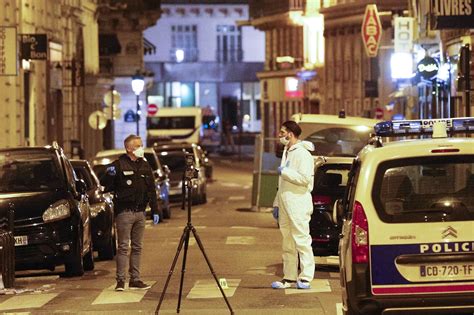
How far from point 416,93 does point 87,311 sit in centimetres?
3727

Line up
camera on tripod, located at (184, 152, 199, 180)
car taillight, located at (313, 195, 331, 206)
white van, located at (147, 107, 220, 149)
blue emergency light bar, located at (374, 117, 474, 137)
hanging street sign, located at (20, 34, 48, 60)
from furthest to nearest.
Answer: white van, located at (147, 107, 220, 149), hanging street sign, located at (20, 34, 48, 60), car taillight, located at (313, 195, 331, 206), camera on tripod, located at (184, 152, 199, 180), blue emergency light bar, located at (374, 117, 474, 137)

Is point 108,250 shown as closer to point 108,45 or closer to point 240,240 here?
point 240,240

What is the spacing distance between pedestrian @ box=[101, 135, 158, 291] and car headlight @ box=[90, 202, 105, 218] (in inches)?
204

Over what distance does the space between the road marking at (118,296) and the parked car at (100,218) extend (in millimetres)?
4869

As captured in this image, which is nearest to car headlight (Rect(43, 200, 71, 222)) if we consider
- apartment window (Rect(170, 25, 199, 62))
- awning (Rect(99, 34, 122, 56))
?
awning (Rect(99, 34, 122, 56))

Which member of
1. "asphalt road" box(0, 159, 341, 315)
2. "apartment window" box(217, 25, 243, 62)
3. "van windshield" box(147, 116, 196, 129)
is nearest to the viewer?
"asphalt road" box(0, 159, 341, 315)

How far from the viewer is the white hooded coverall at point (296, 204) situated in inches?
661

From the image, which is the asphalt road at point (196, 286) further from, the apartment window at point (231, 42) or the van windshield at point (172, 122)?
the apartment window at point (231, 42)

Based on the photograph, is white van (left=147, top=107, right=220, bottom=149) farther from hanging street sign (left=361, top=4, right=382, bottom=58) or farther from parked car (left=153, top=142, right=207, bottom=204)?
parked car (left=153, top=142, right=207, bottom=204)

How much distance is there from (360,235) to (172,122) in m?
71.8

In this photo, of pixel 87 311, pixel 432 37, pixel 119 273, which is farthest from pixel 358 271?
pixel 432 37

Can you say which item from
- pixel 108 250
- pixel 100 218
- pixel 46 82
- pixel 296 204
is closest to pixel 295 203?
Answer: pixel 296 204

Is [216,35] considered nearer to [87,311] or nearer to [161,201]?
[161,201]

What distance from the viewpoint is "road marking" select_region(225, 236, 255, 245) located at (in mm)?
25469
